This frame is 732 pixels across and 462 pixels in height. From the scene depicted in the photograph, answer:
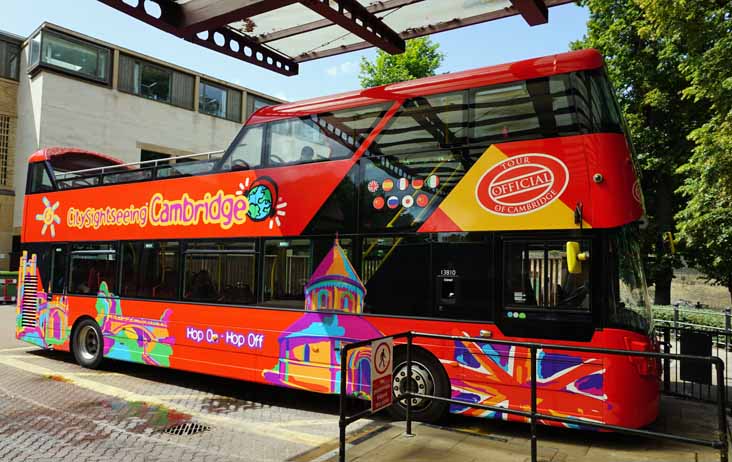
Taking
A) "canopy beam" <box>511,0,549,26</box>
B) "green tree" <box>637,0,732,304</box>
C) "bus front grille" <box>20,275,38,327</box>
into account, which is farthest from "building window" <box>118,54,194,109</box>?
"canopy beam" <box>511,0,549,26</box>

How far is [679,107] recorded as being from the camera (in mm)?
20922

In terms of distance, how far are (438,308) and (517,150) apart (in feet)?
6.78

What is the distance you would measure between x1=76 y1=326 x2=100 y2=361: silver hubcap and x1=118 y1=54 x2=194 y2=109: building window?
27.2 m

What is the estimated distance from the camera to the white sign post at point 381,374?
5.25m

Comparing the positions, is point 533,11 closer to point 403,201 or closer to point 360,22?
point 360,22

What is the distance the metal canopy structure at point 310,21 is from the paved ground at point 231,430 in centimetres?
383

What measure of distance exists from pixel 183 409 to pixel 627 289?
19.6 ft

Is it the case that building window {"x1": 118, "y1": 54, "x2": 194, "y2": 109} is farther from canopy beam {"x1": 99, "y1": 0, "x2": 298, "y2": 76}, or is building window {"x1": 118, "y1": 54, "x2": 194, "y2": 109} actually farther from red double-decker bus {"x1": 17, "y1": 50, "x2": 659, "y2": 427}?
canopy beam {"x1": 99, "y1": 0, "x2": 298, "y2": 76}

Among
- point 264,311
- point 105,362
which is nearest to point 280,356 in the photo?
point 264,311

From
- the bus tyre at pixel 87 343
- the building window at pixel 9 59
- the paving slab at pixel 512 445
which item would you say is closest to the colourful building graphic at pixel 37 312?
the bus tyre at pixel 87 343

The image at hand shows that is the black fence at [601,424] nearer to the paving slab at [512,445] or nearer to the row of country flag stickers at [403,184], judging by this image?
the paving slab at [512,445]

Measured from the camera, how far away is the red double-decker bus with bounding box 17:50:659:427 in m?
5.70

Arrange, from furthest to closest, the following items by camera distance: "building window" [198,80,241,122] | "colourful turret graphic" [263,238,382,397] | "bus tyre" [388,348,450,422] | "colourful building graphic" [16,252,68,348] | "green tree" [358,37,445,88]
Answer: "building window" [198,80,241,122] < "green tree" [358,37,445,88] < "colourful building graphic" [16,252,68,348] < "colourful turret graphic" [263,238,382,397] < "bus tyre" [388,348,450,422]

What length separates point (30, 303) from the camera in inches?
452
